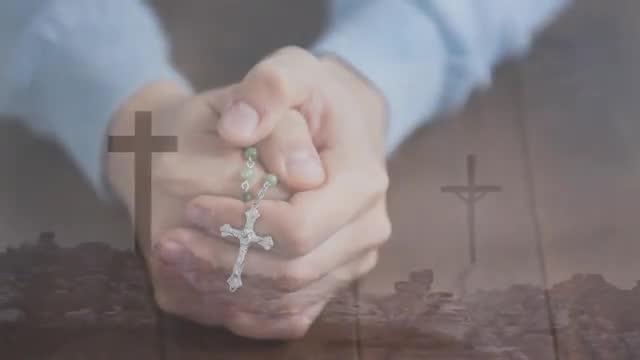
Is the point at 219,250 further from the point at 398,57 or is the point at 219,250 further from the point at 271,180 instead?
the point at 398,57

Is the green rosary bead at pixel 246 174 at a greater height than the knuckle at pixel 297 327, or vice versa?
the green rosary bead at pixel 246 174

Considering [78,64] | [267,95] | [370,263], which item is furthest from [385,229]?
[78,64]

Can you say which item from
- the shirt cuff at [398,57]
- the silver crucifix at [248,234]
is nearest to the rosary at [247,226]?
the silver crucifix at [248,234]

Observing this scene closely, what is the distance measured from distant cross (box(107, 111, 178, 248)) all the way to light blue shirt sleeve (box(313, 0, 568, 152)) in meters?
0.15

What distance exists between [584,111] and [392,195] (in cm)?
18

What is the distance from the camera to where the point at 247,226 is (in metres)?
0.69

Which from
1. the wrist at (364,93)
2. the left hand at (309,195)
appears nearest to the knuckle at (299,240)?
the left hand at (309,195)

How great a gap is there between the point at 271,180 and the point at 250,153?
0.03 meters

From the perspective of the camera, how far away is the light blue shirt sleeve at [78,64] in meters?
0.74

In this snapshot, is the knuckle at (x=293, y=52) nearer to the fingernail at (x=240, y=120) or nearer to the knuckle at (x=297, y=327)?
the fingernail at (x=240, y=120)

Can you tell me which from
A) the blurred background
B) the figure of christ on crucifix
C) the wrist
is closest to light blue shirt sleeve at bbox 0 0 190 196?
the blurred background

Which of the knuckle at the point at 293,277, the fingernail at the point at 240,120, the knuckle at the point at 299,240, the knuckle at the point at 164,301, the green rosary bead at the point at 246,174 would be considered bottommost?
the knuckle at the point at 164,301

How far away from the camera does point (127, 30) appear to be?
76 centimetres

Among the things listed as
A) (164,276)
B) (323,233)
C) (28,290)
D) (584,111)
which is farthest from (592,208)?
(28,290)
